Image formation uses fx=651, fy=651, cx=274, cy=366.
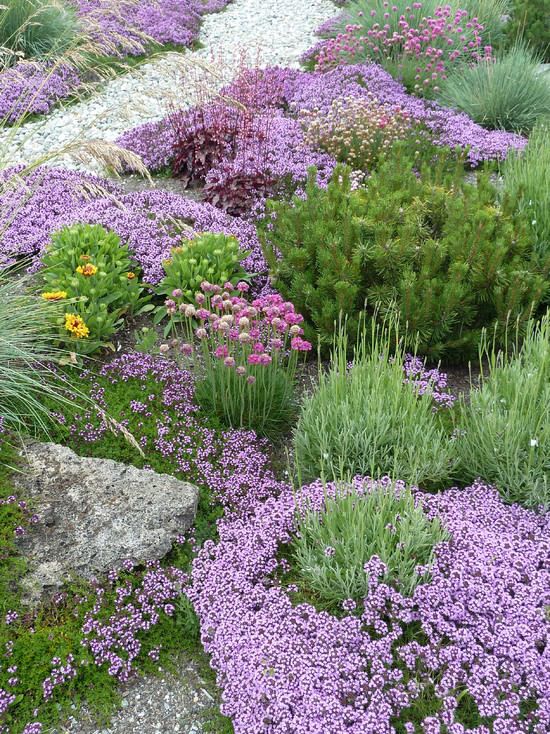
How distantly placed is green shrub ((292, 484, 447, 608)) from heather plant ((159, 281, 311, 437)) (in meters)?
1.25

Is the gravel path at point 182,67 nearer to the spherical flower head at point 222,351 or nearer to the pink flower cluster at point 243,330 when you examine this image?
the pink flower cluster at point 243,330

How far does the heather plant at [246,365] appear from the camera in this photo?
4.23 m

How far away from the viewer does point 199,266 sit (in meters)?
5.54

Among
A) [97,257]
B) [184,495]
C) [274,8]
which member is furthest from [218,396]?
[274,8]

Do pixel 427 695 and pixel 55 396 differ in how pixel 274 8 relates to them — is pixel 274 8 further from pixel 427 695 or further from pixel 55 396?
pixel 427 695

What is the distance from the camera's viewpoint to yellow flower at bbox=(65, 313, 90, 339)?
4832 millimetres

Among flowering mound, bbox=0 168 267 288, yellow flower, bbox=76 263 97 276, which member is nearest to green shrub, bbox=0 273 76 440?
yellow flower, bbox=76 263 97 276

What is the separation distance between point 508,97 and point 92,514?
9.04 meters

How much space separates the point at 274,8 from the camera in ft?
57.1

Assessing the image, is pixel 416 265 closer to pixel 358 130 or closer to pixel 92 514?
pixel 92 514

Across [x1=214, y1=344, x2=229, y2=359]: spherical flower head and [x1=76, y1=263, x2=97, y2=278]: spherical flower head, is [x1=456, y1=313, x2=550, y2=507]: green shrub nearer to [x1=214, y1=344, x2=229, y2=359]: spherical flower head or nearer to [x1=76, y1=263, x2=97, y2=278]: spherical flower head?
[x1=214, y1=344, x2=229, y2=359]: spherical flower head

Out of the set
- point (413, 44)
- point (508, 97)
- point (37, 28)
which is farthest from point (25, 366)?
point (37, 28)

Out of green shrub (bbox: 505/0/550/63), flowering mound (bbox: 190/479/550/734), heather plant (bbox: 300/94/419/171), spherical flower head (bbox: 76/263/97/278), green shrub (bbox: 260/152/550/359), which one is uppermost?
green shrub (bbox: 505/0/550/63)

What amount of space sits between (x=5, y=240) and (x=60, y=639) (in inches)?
174
